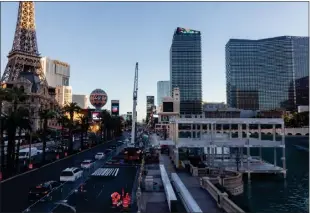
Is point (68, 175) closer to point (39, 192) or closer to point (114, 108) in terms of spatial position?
point (39, 192)

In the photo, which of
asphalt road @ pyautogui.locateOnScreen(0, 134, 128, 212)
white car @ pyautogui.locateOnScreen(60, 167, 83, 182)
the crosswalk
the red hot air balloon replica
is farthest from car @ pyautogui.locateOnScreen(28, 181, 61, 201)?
the red hot air balloon replica

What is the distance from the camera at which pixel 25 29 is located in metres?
146

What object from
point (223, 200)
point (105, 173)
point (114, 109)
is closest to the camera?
point (223, 200)

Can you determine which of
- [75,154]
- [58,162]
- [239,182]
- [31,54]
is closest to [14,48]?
[31,54]

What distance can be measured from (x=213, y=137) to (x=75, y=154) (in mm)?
36166

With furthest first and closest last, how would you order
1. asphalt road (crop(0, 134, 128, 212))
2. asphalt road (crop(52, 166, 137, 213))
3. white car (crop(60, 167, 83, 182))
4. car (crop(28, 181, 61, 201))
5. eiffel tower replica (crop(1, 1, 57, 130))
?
eiffel tower replica (crop(1, 1, 57, 130))
white car (crop(60, 167, 83, 182))
car (crop(28, 181, 61, 201))
asphalt road (crop(0, 134, 128, 212))
asphalt road (crop(52, 166, 137, 213))

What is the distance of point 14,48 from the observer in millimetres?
143625

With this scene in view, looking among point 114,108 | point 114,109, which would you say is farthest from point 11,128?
point 114,108

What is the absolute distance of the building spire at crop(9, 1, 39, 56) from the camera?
144 m

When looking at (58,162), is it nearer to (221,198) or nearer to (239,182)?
(239,182)

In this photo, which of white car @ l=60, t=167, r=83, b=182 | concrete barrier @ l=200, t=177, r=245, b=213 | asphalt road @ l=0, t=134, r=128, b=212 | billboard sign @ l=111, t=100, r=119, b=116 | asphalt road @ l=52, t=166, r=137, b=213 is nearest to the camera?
concrete barrier @ l=200, t=177, r=245, b=213

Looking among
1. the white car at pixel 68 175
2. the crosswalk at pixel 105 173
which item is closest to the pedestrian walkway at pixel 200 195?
the crosswalk at pixel 105 173

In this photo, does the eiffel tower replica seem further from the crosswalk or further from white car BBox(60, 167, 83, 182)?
white car BBox(60, 167, 83, 182)

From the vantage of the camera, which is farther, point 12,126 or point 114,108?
point 114,108
